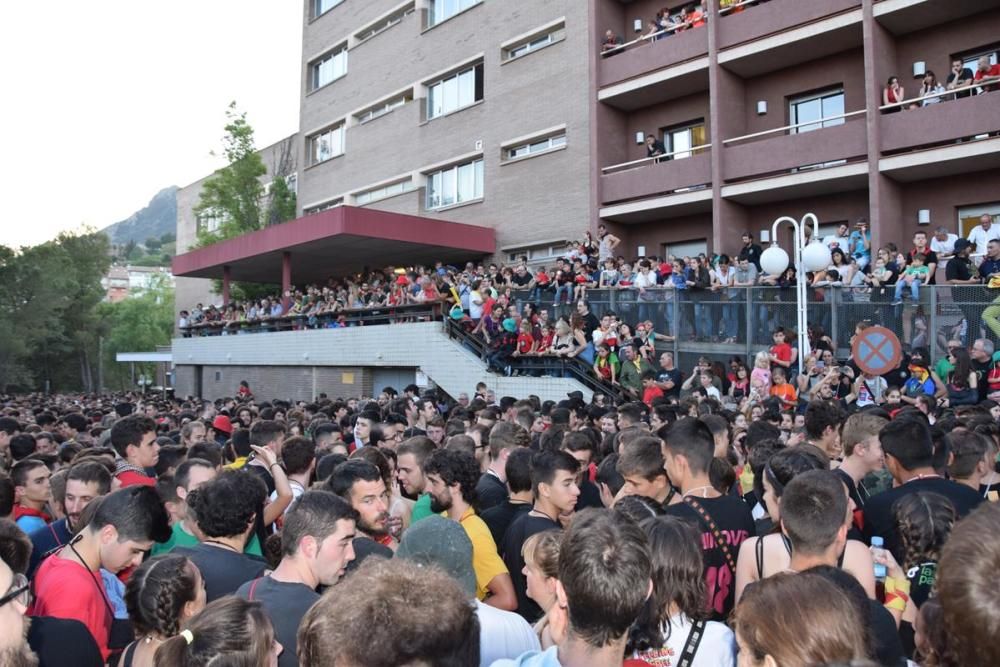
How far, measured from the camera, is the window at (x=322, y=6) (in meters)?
34.6

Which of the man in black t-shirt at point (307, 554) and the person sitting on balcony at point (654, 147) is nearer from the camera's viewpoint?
the man in black t-shirt at point (307, 554)

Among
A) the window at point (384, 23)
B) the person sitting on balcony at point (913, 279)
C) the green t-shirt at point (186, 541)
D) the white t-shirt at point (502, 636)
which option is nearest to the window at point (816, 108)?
the person sitting on balcony at point (913, 279)

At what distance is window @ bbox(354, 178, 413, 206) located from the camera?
3017cm

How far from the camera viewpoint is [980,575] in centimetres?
171

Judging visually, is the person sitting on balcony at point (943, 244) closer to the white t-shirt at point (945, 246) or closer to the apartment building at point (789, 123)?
the white t-shirt at point (945, 246)

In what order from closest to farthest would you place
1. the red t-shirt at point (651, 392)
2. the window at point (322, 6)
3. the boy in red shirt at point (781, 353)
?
the boy in red shirt at point (781, 353)
the red t-shirt at point (651, 392)
the window at point (322, 6)

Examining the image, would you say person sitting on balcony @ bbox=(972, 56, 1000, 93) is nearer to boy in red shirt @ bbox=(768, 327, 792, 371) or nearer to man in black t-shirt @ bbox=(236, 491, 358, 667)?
boy in red shirt @ bbox=(768, 327, 792, 371)

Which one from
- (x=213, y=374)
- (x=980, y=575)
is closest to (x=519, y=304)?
(x=980, y=575)

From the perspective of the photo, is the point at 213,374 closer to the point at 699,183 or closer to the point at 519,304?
the point at 519,304

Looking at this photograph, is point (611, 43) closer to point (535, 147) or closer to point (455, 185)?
point (535, 147)

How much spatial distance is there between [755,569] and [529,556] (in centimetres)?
126

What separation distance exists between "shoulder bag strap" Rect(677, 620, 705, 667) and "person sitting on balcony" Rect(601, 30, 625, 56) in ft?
72.6

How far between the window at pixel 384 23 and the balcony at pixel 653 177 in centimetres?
1305

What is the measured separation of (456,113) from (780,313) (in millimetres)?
17386
